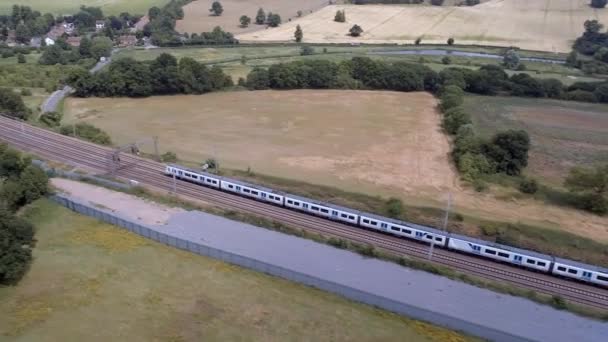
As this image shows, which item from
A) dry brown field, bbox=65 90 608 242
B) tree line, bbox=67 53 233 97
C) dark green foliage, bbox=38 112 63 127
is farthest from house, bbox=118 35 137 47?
dark green foliage, bbox=38 112 63 127

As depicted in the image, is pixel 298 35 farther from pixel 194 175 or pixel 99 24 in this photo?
pixel 194 175

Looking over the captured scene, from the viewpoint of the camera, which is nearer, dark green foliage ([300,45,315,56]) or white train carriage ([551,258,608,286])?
white train carriage ([551,258,608,286])

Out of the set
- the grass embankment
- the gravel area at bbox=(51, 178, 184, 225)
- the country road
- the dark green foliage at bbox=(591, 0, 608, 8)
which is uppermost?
the dark green foliage at bbox=(591, 0, 608, 8)

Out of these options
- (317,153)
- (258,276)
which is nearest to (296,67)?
(317,153)

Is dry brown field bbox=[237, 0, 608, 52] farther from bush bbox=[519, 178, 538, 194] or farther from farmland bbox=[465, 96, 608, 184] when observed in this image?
bush bbox=[519, 178, 538, 194]

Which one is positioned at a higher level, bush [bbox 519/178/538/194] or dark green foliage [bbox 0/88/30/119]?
dark green foliage [bbox 0/88/30/119]

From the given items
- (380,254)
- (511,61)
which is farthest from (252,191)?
(511,61)
